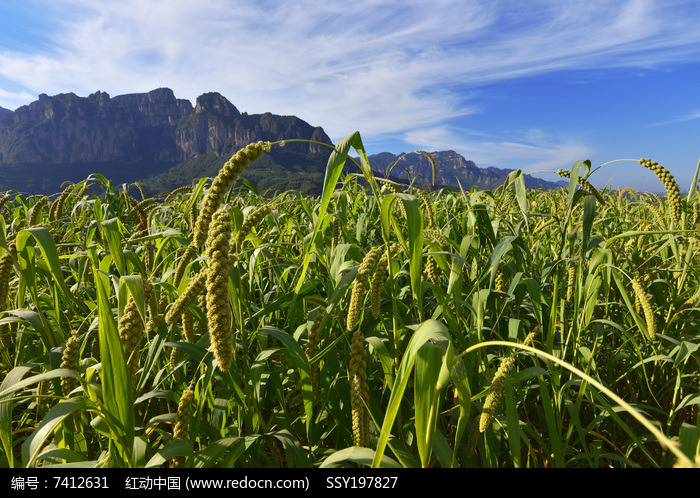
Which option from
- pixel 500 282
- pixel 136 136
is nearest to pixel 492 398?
pixel 500 282

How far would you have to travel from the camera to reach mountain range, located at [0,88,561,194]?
142125 mm

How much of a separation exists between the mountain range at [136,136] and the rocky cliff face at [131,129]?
0.36 metres

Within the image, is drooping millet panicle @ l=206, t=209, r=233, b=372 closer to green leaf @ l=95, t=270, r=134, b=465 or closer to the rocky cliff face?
green leaf @ l=95, t=270, r=134, b=465

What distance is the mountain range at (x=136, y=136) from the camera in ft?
466

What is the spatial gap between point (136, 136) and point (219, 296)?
196078 mm

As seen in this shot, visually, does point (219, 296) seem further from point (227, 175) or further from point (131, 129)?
point (131, 129)

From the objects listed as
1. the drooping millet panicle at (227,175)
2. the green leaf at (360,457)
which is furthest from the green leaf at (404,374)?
the drooping millet panicle at (227,175)

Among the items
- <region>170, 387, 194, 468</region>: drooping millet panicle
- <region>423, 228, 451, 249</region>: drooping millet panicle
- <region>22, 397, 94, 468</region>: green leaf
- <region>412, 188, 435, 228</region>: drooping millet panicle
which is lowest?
<region>170, 387, 194, 468</region>: drooping millet panicle

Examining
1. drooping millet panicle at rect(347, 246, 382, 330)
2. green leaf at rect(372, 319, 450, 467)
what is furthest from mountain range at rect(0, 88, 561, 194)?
green leaf at rect(372, 319, 450, 467)

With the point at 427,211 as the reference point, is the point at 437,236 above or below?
below

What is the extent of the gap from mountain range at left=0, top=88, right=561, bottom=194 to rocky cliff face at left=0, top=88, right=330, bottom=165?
0.36 meters

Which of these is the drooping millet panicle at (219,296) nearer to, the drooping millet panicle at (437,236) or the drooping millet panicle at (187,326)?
the drooping millet panicle at (187,326)

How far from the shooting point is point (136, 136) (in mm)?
166875
